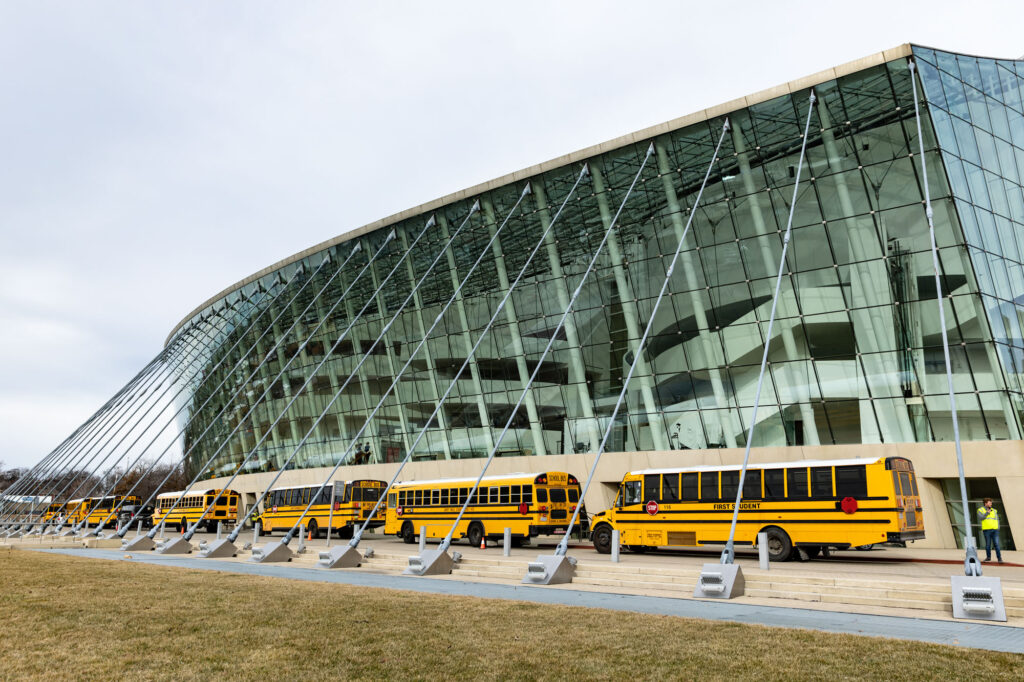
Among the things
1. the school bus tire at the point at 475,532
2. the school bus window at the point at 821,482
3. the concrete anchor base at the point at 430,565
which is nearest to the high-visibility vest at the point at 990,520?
the school bus window at the point at 821,482

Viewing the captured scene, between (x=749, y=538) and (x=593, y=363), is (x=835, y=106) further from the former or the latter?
(x=749, y=538)

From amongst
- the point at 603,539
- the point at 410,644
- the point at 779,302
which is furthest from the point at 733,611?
the point at 779,302

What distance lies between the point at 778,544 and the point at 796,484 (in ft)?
5.90

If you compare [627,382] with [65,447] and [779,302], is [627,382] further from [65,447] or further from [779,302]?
[65,447]

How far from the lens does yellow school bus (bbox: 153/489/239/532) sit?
44531mm

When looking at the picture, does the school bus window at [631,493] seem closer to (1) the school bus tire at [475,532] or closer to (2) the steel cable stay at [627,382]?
(2) the steel cable stay at [627,382]

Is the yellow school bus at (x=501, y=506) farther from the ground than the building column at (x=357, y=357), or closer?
closer

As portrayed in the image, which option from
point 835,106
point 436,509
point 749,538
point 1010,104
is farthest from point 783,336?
point 436,509

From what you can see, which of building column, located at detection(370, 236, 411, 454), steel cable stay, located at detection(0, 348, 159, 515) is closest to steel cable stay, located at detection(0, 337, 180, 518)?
steel cable stay, located at detection(0, 348, 159, 515)

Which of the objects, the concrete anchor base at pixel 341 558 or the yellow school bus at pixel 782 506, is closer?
the yellow school bus at pixel 782 506

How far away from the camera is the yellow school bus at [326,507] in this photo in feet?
118

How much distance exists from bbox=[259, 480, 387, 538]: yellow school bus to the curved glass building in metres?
5.15

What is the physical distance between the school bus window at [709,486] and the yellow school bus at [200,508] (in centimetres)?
3197

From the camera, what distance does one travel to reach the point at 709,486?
22.2 meters
